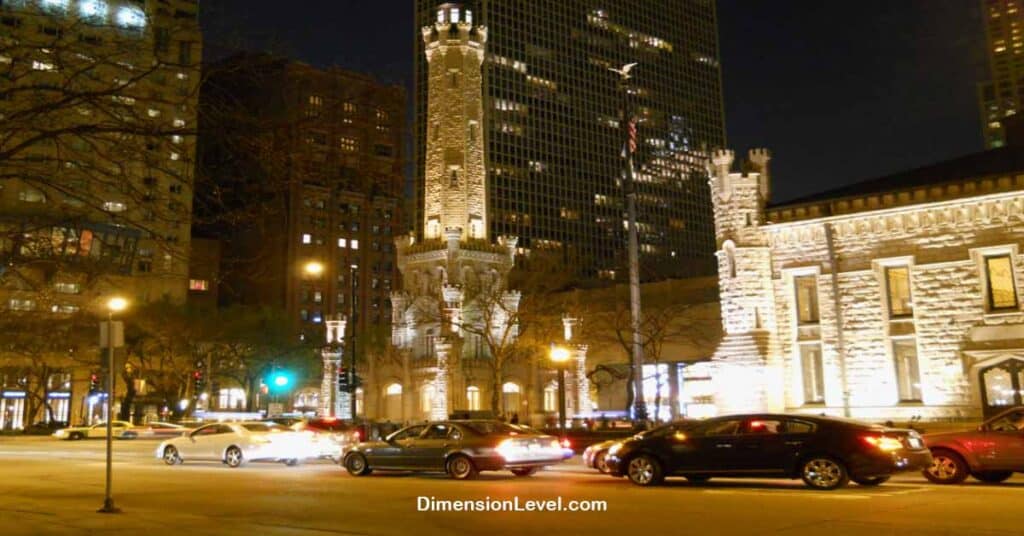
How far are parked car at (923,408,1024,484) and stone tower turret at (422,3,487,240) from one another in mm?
45748

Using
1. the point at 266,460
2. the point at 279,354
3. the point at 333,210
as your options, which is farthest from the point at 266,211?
the point at 279,354

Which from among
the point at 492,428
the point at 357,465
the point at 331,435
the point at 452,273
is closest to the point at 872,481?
the point at 492,428

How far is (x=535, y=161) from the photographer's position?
138 meters

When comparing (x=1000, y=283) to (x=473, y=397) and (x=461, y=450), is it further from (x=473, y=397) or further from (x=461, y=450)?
(x=473, y=397)

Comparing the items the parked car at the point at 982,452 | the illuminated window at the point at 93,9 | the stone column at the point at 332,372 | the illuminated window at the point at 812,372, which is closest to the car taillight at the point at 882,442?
the parked car at the point at 982,452

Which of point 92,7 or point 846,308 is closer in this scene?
point 92,7

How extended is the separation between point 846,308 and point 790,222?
154 inches

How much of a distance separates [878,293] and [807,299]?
8.71 feet

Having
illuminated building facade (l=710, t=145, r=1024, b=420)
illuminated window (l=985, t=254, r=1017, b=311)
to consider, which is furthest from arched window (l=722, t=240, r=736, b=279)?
illuminated window (l=985, t=254, r=1017, b=311)

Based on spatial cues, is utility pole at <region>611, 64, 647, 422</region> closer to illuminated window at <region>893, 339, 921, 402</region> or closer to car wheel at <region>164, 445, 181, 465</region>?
illuminated window at <region>893, 339, 921, 402</region>

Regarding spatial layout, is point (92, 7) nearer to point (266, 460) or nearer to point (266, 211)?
point (266, 211)

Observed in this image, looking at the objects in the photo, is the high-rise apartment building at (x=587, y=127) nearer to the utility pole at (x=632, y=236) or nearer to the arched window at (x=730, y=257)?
the arched window at (x=730, y=257)

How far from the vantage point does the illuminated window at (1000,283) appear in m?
31.9

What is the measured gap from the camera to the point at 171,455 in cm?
2689
